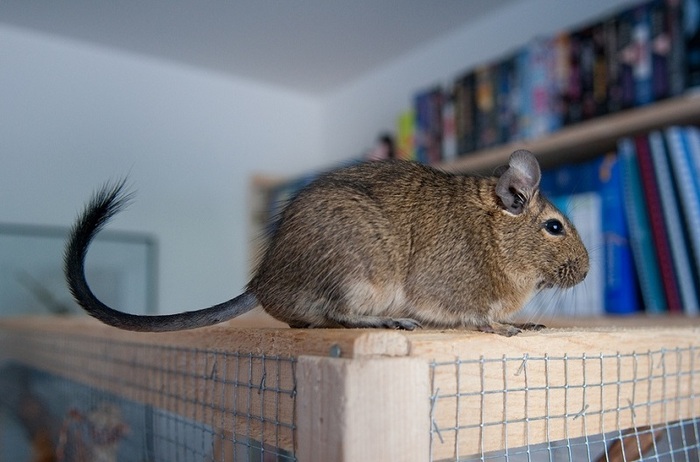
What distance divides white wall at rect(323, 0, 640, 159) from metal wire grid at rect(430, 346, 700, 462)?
1.28m

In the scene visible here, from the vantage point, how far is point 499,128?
173 centimetres

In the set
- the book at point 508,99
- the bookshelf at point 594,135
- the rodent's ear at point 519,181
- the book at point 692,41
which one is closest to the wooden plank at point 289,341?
the rodent's ear at point 519,181

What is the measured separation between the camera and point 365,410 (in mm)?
379

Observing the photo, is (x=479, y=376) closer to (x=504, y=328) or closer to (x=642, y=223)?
(x=504, y=328)

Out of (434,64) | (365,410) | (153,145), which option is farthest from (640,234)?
(153,145)

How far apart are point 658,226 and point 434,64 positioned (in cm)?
124

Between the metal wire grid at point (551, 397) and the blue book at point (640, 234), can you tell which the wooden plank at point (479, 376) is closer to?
the metal wire grid at point (551, 397)

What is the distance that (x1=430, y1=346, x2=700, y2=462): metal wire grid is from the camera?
439 millimetres

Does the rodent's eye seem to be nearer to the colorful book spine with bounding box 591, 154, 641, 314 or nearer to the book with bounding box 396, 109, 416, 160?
the colorful book spine with bounding box 591, 154, 641, 314

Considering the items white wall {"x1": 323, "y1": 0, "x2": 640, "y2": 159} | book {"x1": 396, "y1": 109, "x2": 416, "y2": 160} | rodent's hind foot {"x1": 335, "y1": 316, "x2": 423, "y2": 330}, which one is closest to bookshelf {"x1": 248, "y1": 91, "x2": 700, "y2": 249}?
book {"x1": 396, "y1": 109, "x2": 416, "y2": 160}

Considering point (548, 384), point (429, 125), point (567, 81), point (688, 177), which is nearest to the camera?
point (548, 384)

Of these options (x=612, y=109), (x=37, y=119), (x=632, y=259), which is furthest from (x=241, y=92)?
(x=632, y=259)

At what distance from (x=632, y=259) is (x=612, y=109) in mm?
361

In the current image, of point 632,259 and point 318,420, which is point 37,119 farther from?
point 318,420
